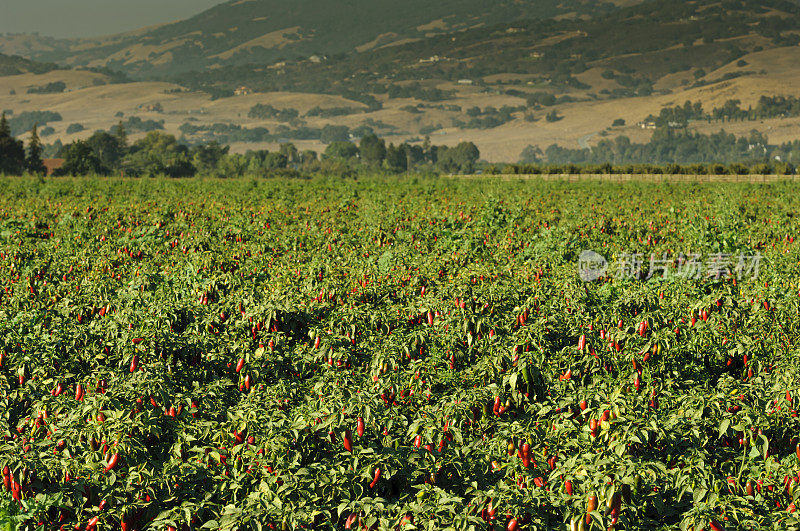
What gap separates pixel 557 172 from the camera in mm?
64312

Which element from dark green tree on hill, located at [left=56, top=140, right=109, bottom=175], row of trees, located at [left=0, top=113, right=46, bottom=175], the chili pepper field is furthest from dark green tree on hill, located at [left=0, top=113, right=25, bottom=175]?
the chili pepper field

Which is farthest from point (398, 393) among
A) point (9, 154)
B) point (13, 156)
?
point (13, 156)

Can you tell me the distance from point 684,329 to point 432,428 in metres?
4.17

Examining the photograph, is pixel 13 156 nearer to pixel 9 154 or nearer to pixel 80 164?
pixel 9 154

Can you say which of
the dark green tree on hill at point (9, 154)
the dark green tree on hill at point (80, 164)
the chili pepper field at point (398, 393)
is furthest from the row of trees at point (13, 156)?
the chili pepper field at point (398, 393)

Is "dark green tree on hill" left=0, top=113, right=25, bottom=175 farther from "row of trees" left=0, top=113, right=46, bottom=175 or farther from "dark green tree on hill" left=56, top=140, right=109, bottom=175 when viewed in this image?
"dark green tree on hill" left=56, top=140, right=109, bottom=175

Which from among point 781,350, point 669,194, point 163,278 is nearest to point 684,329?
point 781,350

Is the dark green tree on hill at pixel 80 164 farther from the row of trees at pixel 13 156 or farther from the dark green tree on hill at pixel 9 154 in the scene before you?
the dark green tree on hill at pixel 9 154

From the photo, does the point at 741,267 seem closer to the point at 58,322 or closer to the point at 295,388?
the point at 295,388

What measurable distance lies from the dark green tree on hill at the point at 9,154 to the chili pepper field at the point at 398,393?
99.7 m

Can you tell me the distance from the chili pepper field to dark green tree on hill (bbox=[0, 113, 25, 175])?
3925 inches

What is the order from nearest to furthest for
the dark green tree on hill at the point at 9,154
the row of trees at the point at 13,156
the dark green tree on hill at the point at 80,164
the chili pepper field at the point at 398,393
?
the chili pepper field at the point at 398,393, the dark green tree on hill at the point at 80,164, the dark green tree on hill at the point at 9,154, the row of trees at the point at 13,156

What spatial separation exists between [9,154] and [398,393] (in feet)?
363

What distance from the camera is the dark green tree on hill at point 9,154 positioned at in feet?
324
